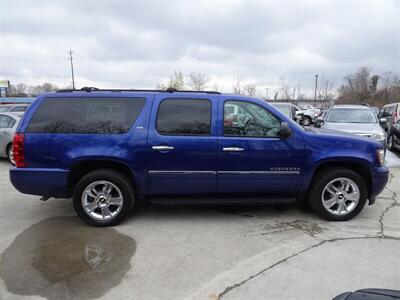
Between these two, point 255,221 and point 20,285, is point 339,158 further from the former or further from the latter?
point 20,285

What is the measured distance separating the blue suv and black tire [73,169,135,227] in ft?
0.05

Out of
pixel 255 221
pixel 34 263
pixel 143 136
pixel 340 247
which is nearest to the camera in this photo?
pixel 34 263

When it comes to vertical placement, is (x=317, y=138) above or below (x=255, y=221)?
above

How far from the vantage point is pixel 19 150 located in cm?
447

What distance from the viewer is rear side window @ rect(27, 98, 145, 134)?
4.52m

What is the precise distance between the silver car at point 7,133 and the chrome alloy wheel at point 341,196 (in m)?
→ 8.39

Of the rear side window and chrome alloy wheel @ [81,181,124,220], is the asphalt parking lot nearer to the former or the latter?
chrome alloy wheel @ [81,181,124,220]

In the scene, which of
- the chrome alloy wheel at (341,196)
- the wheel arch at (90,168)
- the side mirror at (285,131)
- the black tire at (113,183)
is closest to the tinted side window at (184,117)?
the wheel arch at (90,168)

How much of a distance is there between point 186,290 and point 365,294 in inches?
67.5

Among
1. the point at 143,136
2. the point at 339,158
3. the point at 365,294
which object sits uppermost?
the point at 143,136

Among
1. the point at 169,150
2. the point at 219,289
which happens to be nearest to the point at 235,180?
the point at 169,150

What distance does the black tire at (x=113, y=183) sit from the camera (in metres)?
4.57

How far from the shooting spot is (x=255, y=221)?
4.84m

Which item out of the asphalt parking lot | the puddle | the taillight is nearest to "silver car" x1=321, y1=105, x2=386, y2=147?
the asphalt parking lot
